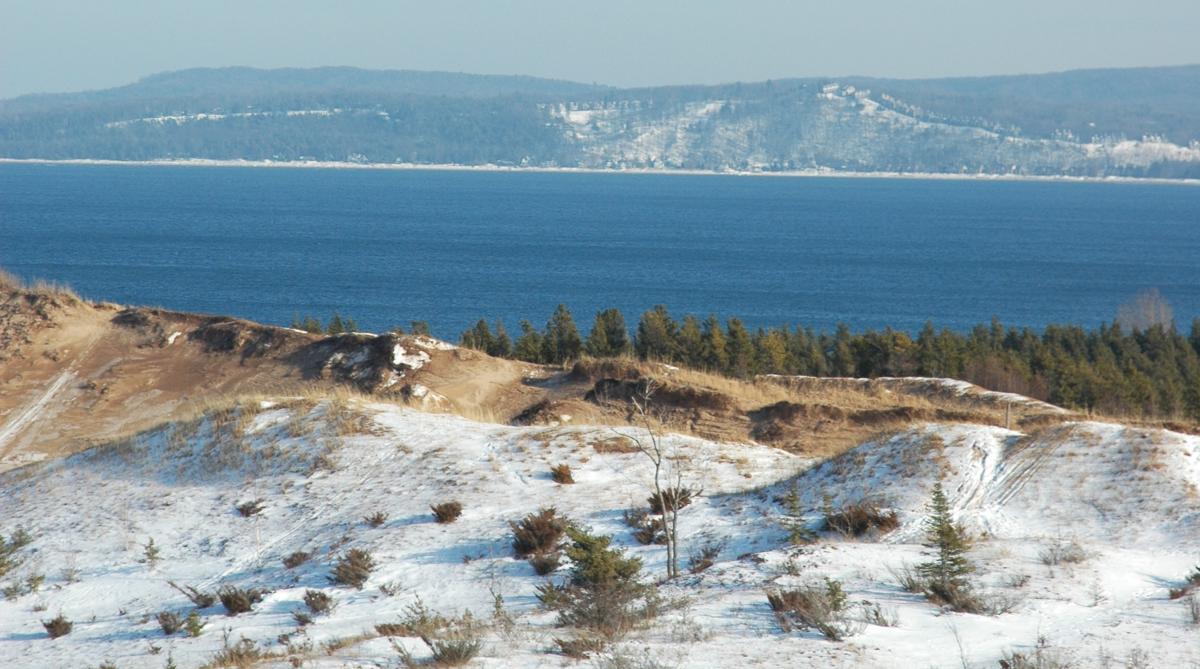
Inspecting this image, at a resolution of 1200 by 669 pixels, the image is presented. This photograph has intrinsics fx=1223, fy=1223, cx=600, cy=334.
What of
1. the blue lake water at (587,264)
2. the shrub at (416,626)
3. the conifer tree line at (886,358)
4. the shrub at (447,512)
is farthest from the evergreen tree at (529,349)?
the shrub at (416,626)

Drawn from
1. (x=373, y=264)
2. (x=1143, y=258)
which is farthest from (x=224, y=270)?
(x=1143, y=258)

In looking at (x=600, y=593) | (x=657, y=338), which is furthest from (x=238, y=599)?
(x=657, y=338)

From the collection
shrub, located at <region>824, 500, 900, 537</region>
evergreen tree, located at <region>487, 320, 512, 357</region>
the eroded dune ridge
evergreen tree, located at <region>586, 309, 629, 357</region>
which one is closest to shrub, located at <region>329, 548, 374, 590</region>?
the eroded dune ridge

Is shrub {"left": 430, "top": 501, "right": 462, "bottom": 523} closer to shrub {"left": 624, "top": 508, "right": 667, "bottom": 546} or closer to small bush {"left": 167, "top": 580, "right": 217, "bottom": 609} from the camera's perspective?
shrub {"left": 624, "top": 508, "right": 667, "bottom": 546}

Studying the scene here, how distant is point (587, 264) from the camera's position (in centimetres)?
12375

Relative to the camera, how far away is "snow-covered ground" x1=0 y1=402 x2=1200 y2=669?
10180 mm

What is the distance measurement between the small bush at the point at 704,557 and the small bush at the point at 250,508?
6232 millimetres

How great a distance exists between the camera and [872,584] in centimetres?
1158

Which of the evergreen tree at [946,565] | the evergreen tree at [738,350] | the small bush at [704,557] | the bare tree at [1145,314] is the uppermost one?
the evergreen tree at [946,565]

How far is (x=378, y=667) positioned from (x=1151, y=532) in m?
8.67

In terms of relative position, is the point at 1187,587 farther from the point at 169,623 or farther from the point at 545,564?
the point at 169,623

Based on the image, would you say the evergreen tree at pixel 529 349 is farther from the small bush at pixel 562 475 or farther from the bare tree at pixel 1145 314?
the bare tree at pixel 1145 314

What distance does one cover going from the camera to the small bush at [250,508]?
53.6ft

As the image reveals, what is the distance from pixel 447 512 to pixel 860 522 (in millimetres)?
4984
